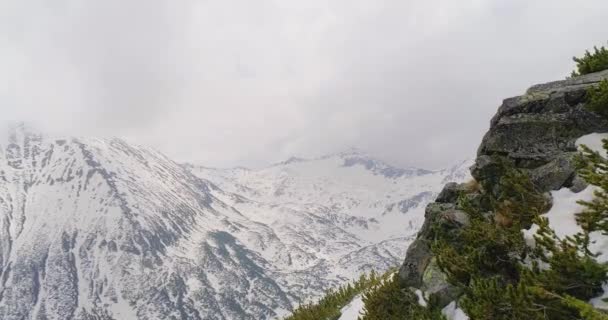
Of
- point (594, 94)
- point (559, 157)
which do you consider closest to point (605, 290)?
point (559, 157)

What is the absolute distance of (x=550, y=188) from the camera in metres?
13.1

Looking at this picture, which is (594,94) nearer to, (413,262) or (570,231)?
(570,231)

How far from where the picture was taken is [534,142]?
15.2 m

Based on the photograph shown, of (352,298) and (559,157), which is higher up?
(559,157)

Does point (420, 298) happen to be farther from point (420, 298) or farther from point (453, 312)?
point (453, 312)

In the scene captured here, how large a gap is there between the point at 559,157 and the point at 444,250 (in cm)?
461

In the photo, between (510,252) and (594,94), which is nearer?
(510,252)

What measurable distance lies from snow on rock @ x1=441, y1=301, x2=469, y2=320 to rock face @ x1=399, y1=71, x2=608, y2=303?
0.24 m

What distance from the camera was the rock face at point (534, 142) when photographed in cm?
1358

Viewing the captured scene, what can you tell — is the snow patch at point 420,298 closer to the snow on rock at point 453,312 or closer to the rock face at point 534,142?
the rock face at point 534,142

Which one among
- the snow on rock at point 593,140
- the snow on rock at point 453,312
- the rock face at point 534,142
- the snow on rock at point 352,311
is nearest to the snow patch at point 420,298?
the rock face at point 534,142

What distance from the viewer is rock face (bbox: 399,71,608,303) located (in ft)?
44.5

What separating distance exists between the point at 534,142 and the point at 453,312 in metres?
6.23

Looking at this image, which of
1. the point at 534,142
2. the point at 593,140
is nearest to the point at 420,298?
the point at 534,142
